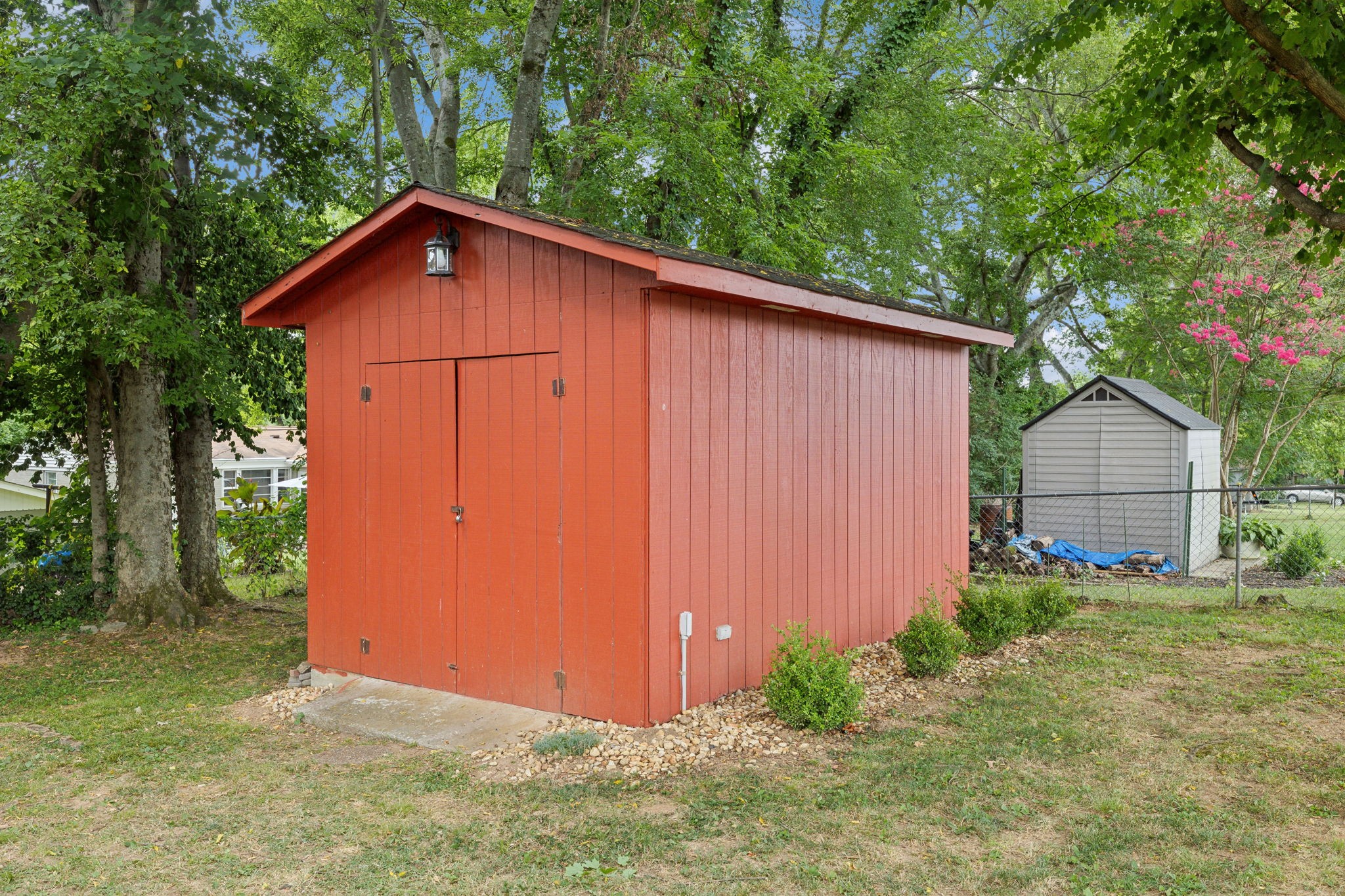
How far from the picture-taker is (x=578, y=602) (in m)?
5.06

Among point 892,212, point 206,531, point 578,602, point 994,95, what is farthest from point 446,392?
point 994,95

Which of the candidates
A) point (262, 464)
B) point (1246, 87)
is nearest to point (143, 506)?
point (1246, 87)

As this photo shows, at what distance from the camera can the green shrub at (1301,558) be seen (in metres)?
11.5

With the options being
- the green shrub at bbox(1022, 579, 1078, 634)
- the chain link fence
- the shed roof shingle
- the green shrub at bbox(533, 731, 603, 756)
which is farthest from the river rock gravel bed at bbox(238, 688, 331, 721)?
the shed roof shingle

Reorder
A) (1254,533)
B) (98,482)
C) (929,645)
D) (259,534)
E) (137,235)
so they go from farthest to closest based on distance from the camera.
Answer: (1254,533)
(259,534)
(98,482)
(137,235)
(929,645)

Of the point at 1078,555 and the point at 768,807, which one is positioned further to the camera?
the point at 1078,555

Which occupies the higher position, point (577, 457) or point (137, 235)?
point (137, 235)

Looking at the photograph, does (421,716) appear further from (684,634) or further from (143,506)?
(143,506)

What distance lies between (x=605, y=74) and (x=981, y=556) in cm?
795

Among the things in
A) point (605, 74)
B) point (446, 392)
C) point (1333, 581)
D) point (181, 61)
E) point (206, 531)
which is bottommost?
point (1333, 581)

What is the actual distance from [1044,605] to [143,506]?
25.5 feet

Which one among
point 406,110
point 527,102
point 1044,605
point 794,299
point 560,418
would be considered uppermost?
point 406,110

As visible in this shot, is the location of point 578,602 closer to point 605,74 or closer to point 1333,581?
point 605,74

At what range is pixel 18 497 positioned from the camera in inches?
735
